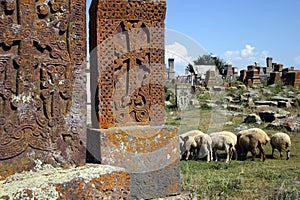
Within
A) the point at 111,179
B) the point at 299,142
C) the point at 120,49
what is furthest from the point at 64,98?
the point at 299,142

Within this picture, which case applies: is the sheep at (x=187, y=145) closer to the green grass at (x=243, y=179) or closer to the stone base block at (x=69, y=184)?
the green grass at (x=243, y=179)

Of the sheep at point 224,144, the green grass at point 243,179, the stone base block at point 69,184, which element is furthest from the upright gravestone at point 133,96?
the sheep at point 224,144

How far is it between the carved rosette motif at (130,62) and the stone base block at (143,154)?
0.14 metres

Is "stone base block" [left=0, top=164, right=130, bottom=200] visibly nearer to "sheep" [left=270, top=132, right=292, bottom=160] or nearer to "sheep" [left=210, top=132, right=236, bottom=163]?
"sheep" [left=210, top=132, right=236, bottom=163]

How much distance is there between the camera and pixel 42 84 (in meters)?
2.20

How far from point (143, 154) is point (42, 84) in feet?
3.41

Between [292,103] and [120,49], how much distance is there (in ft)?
51.9

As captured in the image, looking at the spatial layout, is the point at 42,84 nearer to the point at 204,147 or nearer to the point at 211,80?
the point at 204,147

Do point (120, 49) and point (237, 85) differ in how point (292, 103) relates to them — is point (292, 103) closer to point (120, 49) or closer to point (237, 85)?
point (237, 85)

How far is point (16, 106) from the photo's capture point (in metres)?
2.12

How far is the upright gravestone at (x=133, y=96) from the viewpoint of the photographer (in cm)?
286

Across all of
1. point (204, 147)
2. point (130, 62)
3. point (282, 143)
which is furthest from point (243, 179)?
point (130, 62)

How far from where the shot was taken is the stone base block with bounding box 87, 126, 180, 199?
2816mm

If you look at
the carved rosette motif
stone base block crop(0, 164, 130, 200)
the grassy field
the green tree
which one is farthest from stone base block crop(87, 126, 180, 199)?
the green tree
